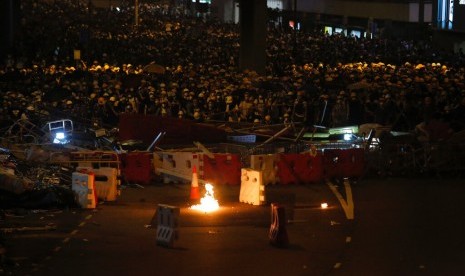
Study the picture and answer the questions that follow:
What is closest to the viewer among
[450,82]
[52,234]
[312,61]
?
[52,234]

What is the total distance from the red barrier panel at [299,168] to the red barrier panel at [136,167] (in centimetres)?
293

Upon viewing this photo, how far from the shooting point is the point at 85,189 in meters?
17.3

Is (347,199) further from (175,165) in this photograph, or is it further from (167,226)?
(167,226)

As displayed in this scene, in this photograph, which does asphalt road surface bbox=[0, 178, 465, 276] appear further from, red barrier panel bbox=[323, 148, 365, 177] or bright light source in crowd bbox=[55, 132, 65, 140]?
bright light source in crowd bbox=[55, 132, 65, 140]

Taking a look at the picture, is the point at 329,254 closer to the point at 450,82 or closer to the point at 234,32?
the point at 450,82

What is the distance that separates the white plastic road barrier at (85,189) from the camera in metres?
17.2

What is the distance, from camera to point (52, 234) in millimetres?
14797

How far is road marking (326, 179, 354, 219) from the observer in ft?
56.5

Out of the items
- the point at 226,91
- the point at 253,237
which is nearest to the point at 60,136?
the point at 226,91

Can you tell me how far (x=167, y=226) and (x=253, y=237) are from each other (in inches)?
62.7

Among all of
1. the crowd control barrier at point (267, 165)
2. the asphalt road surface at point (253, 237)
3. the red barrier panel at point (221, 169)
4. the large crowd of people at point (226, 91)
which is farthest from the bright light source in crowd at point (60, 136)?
the crowd control barrier at point (267, 165)

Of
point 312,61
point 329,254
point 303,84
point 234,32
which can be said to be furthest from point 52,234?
point 234,32

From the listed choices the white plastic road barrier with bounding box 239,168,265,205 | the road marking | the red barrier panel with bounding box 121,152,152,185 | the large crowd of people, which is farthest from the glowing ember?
the large crowd of people

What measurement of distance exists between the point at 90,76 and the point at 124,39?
22330 mm
